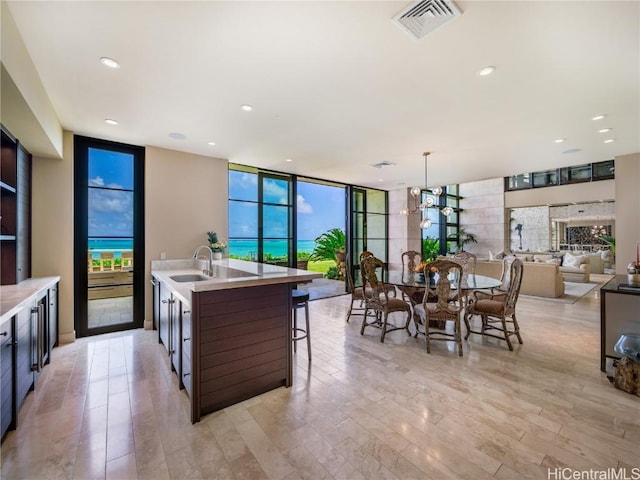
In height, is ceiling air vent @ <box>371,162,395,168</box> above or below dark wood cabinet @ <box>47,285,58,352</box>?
above

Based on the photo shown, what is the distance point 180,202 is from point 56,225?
1.52 metres

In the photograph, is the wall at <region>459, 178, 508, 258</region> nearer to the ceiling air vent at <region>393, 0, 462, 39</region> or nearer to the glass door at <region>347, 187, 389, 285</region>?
the glass door at <region>347, 187, 389, 285</region>

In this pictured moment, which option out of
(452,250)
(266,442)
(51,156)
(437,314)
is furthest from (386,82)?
(452,250)

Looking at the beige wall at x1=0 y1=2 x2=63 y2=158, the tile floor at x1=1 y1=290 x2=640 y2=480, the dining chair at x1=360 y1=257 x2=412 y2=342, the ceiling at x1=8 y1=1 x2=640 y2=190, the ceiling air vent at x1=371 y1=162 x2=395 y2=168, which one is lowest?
the tile floor at x1=1 y1=290 x2=640 y2=480

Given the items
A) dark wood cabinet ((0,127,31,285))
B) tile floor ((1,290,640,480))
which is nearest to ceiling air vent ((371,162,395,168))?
tile floor ((1,290,640,480))

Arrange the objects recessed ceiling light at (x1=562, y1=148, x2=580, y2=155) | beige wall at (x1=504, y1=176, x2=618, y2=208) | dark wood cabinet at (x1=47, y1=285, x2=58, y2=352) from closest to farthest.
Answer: dark wood cabinet at (x1=47, y1=285, x2=58, y2=352), recessed ceiling light at (x1=562, y1=148, x2=580, y2=155), beige wall at (x1=504, y1=176, x2=618, y2=208)

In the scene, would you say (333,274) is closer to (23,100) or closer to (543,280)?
(543,280)

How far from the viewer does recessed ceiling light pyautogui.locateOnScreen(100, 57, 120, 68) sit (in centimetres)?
223

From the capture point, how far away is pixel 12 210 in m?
3.03

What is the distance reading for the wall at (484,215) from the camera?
11.7 metres

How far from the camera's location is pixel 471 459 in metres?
1.77

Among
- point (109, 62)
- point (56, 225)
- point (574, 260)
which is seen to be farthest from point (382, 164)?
point (574, 260)

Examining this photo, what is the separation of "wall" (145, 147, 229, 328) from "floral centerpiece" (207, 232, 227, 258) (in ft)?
0.52

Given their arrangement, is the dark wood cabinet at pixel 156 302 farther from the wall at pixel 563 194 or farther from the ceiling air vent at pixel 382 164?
the wall at pixel 563 194
